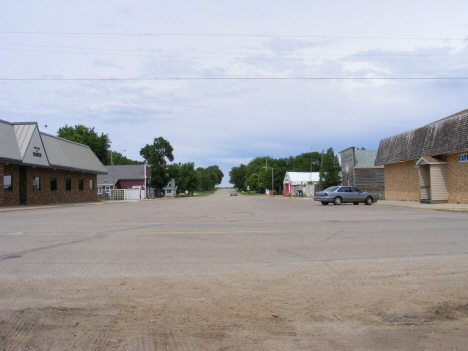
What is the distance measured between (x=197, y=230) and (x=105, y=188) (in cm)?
6052

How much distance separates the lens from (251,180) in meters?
128

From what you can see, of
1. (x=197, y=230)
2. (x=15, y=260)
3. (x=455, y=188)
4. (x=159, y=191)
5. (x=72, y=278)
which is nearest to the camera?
(x=72, y=278)

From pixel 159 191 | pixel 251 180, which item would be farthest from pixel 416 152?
pixel 251 180

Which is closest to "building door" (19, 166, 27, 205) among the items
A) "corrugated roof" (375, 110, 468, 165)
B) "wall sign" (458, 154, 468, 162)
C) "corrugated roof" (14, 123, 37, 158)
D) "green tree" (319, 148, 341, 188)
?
"corrugated roof" (14, 123, 37, 158)

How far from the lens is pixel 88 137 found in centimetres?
7931

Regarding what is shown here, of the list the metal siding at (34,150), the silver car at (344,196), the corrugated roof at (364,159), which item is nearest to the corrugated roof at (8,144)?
the metal siding at (34,150)

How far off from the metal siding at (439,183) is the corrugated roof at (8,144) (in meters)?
32.4

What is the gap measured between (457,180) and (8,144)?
34663 millimetres

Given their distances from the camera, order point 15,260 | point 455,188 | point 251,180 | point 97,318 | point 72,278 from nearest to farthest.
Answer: point 97,318 → point 72,278 → point 15,260 → point 455,188 → point 251,180

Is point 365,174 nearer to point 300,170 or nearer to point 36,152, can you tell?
point 36,152

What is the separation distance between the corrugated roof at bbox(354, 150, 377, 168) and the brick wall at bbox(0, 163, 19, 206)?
3941cm

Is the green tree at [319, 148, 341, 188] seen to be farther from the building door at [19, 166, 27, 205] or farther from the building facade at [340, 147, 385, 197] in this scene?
the building door at [19, 166, 27, 205]

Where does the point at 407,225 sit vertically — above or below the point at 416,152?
below

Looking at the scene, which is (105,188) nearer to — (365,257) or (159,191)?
(159,191)
